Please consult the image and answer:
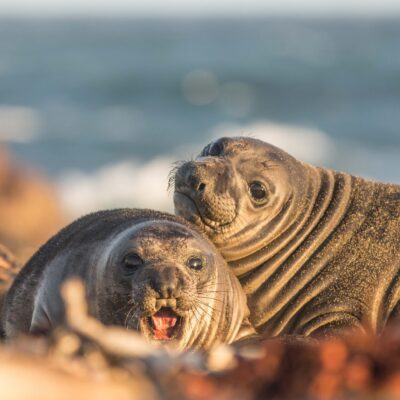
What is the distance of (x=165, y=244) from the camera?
723 cm

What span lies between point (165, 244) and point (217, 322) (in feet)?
2.07

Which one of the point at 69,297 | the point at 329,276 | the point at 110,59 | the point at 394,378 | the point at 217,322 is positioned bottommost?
the point at 394,378

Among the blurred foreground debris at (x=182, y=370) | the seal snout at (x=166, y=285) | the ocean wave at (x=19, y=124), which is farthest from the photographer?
the ocean wave at (x=19, y=124)

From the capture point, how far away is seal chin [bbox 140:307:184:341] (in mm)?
6938

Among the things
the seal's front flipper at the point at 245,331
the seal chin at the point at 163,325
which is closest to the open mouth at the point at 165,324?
the seal chin at the point at 163,325

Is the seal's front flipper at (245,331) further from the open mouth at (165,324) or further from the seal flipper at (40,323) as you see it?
the seal flipper at (40,323)

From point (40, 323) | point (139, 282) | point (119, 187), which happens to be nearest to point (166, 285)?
point (139, 282)

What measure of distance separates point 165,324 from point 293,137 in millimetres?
29447

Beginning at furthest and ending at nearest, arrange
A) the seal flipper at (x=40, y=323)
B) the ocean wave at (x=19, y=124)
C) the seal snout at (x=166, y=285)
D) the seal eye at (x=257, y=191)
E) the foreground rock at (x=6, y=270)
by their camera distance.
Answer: the ocean wave at (x=19, y=124) → the foreground rock at (x=6, y=270) → the seal eye at (x=257, y=191) → the seal flipper at (x=40, y=323) → the seal snout at (x=166, y=285)

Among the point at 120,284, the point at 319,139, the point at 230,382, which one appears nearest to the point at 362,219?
the point at 120,284

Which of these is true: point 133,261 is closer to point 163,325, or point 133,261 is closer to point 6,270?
point 163,325

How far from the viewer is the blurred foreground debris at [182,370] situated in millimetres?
4148

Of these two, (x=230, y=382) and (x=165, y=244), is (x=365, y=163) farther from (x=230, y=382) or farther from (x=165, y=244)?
(x=230, y=382)

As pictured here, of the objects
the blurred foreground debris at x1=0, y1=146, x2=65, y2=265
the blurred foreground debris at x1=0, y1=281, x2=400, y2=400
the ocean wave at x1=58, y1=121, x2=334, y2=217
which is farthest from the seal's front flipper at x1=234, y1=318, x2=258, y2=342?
the ocean wave at x1=58, y1=121, x2=334, y2=217
